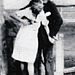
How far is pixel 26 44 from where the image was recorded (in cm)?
539

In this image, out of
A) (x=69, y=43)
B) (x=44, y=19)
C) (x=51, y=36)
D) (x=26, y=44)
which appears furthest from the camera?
(x=69, y=43)

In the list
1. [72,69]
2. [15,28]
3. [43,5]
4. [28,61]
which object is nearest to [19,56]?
[28,61]

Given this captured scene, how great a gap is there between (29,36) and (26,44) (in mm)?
156

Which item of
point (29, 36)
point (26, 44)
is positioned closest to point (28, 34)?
point (29, 36)

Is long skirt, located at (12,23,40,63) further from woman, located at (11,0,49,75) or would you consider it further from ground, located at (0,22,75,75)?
ground, located at (0,22,75,75)

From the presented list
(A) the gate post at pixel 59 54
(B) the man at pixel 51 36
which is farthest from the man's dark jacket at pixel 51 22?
(A) the gate post at pixel 59 54

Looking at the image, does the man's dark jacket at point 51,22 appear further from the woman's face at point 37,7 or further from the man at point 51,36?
the woman's face at point 37,7

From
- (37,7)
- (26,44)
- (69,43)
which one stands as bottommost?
(69,43)

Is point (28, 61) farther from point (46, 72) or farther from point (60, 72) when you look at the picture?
point (60, 72)

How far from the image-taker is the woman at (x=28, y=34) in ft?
17.6

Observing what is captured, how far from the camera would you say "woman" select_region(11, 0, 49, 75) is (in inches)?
211

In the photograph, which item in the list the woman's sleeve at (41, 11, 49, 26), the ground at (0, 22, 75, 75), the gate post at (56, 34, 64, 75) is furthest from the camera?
the ground at (0, 22, 75, 75)

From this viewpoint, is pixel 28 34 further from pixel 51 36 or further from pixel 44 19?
pixel 51 36

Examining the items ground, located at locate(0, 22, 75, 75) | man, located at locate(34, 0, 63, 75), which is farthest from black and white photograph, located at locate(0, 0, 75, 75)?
ground, located at locate(0, 22, 75, 75)
